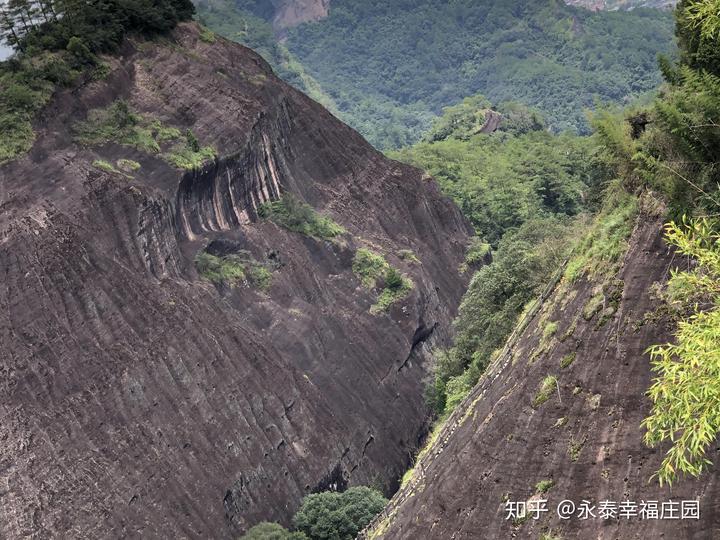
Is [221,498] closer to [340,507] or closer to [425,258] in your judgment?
[340,507]

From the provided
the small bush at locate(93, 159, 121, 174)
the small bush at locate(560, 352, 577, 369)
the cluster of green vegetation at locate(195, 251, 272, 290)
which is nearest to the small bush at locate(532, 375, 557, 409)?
the small bush at locate(560, 352, 577, 369)

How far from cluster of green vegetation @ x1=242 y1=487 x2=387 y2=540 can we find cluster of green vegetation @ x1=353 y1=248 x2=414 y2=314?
16630mm

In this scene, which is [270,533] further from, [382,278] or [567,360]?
[382,278]

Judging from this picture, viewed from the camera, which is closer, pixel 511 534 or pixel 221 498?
pixel 511 534

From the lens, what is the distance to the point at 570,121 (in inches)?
7864

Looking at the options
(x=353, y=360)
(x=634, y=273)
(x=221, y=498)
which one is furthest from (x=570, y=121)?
(x=634, y=273)

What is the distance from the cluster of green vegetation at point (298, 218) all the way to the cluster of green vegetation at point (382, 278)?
2155mm

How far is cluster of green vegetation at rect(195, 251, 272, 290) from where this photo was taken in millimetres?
47469

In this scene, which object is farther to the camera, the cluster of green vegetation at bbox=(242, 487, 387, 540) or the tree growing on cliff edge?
the tree growing on cliff edge

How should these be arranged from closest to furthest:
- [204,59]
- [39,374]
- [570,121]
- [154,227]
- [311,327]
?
[39,374], [154,227], [311,327], [204,59], [570,121]

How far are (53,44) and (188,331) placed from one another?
62.6 ft

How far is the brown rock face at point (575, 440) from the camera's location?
56.2ft

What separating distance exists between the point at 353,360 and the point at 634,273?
31.3 meters

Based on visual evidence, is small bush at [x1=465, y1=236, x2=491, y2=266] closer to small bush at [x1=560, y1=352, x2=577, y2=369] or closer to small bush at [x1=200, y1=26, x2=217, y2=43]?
small bush at [x1=200, y1=26, x2=217, y2=43]
